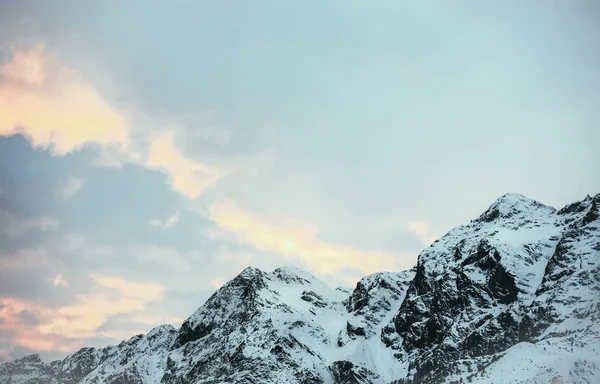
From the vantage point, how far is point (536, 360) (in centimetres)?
13725

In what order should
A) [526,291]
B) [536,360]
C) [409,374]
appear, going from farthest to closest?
[409,374]
[526,291]
[536,360]

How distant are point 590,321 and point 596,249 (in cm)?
2805

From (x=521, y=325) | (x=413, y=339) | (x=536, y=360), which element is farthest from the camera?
(x=413, y=339)

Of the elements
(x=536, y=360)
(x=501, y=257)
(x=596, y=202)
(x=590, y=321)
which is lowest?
(x=536, y=360)

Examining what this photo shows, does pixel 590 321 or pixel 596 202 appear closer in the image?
pixel 590 321

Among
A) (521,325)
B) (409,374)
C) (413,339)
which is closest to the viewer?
(521,325)

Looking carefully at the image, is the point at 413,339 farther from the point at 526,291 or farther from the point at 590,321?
the point at 590,321

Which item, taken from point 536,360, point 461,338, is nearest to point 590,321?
point 536,360

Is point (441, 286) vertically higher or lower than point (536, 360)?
higher

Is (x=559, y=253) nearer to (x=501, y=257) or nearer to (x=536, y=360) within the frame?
(x=501, y=257)

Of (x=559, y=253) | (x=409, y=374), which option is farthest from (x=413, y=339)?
(x=559, y=253)

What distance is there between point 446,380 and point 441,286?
37.9 meters

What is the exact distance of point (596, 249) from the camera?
16288 centimetres

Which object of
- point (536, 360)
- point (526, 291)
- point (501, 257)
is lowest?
point (536, 360)
